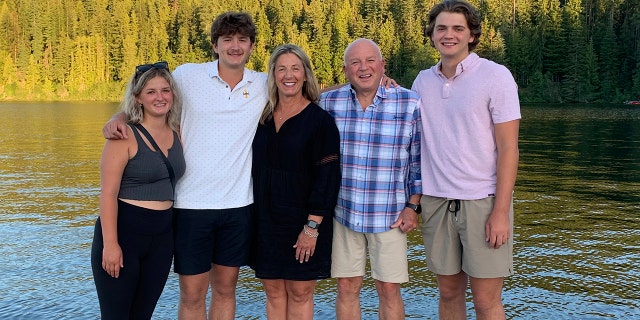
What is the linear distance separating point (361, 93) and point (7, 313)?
507cm

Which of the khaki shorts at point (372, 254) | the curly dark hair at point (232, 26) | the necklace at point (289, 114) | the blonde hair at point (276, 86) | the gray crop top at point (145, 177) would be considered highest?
the curly dark hair at point (232, 26)

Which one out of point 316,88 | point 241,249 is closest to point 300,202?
point 241,249

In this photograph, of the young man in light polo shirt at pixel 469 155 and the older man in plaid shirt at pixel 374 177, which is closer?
the young man in light polo shirt at pixel 469 155

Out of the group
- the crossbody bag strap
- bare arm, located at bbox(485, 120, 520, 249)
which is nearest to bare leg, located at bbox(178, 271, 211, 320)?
the crossbody bag strap

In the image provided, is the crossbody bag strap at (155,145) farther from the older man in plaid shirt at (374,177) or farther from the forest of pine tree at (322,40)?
the forest of pine tree at (322,40)

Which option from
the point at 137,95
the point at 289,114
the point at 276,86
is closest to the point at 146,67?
the point at 137,95

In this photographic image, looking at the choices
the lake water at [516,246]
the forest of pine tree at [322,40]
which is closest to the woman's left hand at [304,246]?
the lake water at [516,246]

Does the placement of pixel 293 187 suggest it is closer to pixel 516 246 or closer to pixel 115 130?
pixel 115 130

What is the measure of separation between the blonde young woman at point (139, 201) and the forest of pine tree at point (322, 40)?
75.1 metres

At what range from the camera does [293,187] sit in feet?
14.7

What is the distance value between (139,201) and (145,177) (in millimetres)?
182

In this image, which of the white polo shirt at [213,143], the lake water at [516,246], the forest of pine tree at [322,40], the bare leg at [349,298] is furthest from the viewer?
the forest of pine tree at [322,40]

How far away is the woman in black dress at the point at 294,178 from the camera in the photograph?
4434mm

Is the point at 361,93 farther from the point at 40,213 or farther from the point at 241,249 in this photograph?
the point at 40,213
